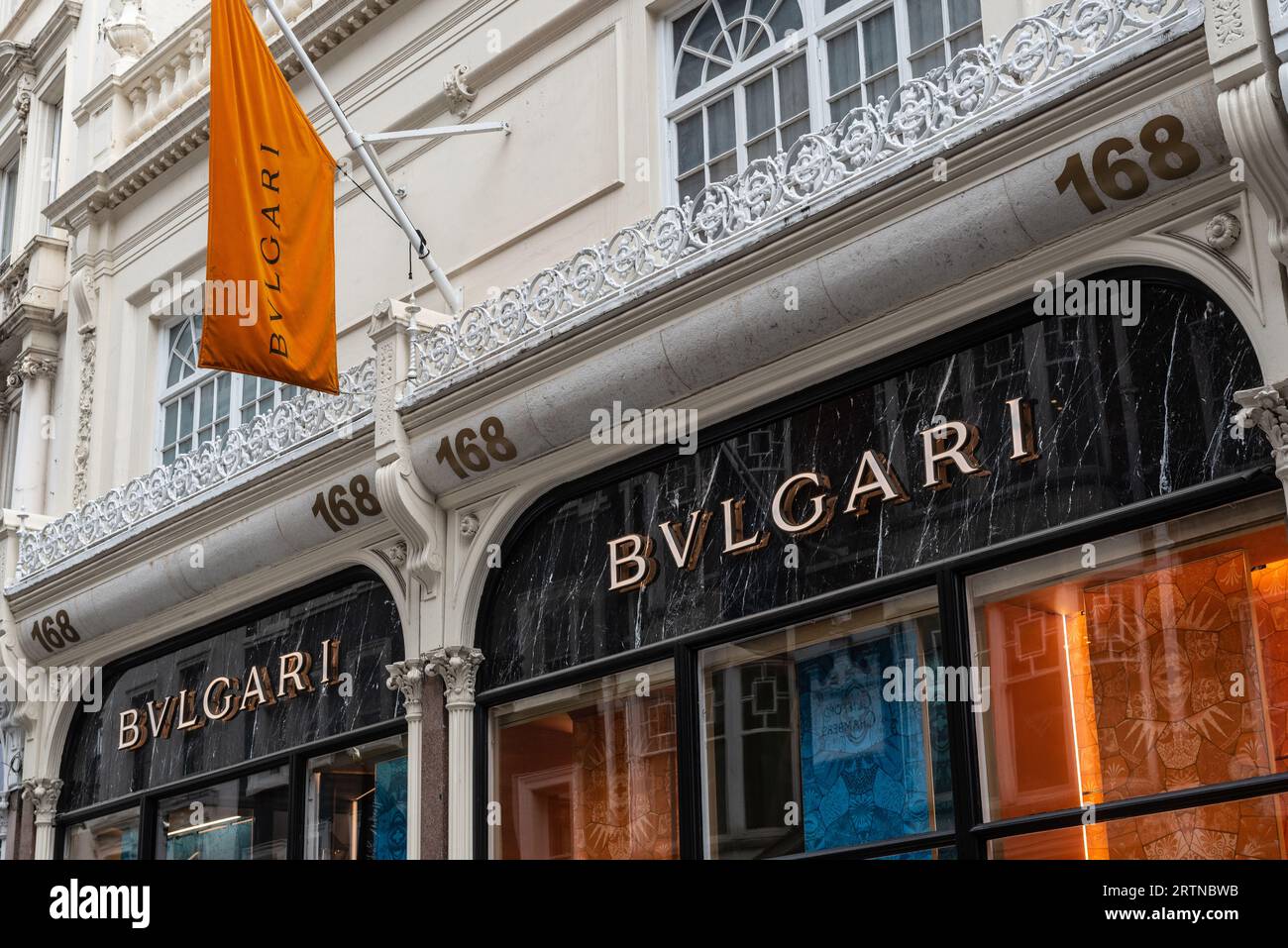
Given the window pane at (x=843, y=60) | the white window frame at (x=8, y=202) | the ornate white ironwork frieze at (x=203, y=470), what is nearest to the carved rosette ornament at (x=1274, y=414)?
the window pane at (x=843, y=60)

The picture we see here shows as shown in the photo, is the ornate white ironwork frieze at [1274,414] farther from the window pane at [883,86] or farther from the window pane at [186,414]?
the window pane at [186,414]

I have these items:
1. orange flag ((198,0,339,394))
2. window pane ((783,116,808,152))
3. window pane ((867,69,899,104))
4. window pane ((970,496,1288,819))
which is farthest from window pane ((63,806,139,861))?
window pane ((867,69,899,104))

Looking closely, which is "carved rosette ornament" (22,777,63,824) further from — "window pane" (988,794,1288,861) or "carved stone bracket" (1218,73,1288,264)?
"carved stone bracket" (1218,73,1288,264)

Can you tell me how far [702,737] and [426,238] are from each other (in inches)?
227

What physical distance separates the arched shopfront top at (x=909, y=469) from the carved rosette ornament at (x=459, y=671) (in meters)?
0.12

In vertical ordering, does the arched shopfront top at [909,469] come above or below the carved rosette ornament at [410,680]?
above

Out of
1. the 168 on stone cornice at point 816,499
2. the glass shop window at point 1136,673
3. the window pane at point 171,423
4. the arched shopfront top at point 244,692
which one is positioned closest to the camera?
the glass shop window at point 1136,673

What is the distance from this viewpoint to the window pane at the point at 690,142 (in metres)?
13.2

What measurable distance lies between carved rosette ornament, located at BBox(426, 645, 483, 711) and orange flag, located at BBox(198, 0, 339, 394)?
7.00ft
